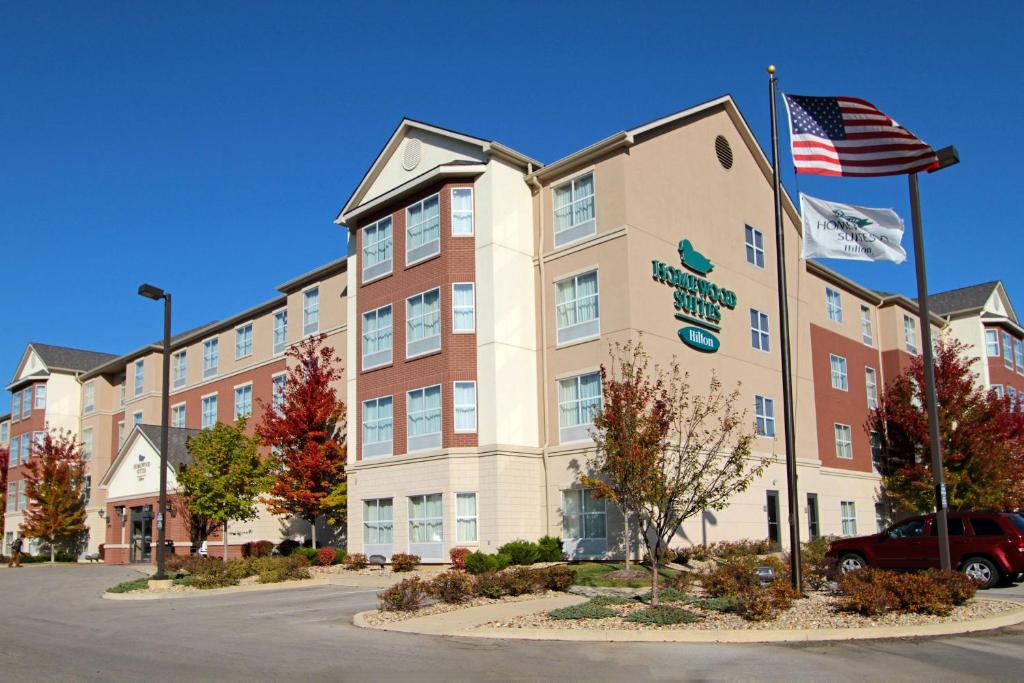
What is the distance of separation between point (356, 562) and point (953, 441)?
23.8m

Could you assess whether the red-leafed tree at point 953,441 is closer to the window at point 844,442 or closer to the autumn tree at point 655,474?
the window at point 844,442

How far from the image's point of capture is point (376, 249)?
116 ft

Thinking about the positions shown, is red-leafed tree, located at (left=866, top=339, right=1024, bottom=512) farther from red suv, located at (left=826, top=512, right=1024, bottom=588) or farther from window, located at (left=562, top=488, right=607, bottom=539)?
red suv, located at (left=826, top=512, right=1024, bottom=588)

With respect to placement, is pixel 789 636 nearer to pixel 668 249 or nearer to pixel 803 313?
pixel 668 249

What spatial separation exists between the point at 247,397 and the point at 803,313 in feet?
84.4

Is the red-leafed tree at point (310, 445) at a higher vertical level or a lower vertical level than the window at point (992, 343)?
lower

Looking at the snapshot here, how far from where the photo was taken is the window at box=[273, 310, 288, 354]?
43.7 meters

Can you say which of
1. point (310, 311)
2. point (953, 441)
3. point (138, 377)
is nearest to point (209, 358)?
point (138, 377)

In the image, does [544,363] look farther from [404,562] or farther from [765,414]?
[765,414]

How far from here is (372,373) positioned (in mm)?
34094

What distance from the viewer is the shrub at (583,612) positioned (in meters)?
15.8

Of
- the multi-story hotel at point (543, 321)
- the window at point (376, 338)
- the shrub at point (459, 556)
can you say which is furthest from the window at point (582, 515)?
the window at point (376, 338)

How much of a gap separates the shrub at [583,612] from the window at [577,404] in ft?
43.2

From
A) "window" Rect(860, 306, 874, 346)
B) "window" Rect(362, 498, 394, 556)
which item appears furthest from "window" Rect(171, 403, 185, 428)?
"window" Rect(860, 306, 874, 346)
